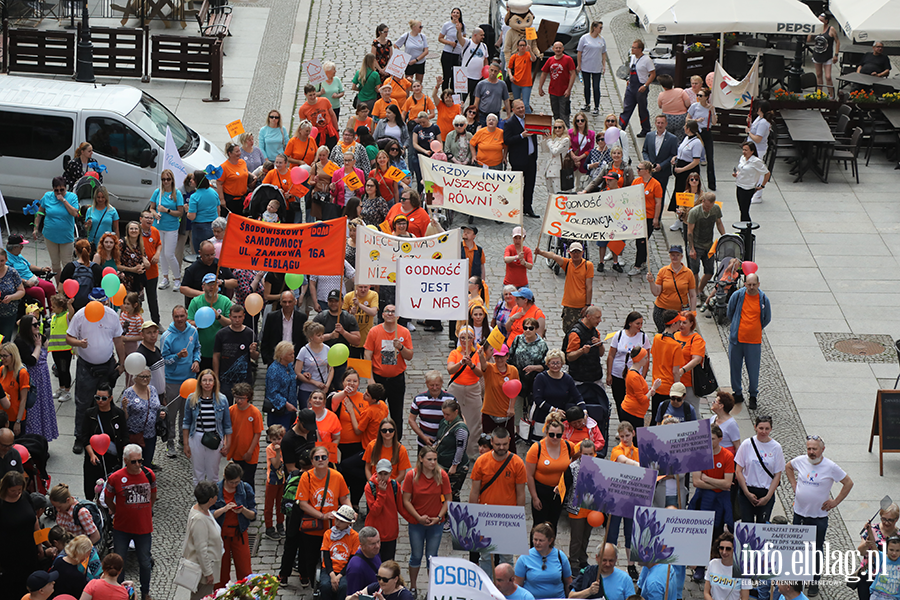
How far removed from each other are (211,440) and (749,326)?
7054 mm

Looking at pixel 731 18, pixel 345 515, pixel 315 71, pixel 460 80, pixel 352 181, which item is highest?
pixel 731 18

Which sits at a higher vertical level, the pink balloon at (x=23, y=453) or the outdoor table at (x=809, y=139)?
the outdoor table at (x=809, y=139)

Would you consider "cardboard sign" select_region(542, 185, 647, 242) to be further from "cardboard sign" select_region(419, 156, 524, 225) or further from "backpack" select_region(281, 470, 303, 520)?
"backpack" select_region(281, 470, 303, 520)

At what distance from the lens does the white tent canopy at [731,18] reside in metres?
24.0

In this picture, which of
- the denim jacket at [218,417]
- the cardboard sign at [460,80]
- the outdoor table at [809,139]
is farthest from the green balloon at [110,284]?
the outdoor table at [809,139]

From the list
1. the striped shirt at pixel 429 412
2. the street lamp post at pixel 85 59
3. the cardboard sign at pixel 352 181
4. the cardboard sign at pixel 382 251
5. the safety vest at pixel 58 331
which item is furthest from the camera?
the street lamp post at pixel 85 59

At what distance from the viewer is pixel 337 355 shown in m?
13.9

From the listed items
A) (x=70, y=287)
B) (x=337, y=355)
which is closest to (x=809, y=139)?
(x=337, y=355)

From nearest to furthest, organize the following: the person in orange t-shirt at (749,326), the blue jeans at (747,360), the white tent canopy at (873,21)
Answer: the person in orange t-shirt at (749,326)
the blue jeans at (747,360)
the white tent canopy at (873,21)

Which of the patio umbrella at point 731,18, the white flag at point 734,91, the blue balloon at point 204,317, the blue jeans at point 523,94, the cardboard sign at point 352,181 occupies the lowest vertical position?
the blue balloon at point 204,317

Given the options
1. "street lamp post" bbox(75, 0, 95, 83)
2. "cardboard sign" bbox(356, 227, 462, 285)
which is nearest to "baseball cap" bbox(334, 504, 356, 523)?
"cardboard sign" bbox(356, 227, 462, 285)

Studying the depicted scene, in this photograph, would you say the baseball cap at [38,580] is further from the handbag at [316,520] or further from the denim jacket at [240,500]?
the handbag at [316,520]

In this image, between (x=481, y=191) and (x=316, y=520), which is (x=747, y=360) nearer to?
(x=481, y=191)

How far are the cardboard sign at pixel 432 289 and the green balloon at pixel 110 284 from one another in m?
3.37
